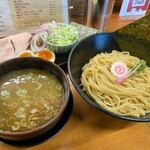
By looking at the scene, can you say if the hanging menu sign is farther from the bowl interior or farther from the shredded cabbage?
the bowl interior

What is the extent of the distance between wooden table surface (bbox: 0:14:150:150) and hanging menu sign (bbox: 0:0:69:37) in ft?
2.34

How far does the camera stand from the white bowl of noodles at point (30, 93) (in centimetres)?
81

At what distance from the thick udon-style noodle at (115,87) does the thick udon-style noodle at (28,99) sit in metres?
0.18

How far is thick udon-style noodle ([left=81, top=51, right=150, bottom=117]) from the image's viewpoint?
91cm

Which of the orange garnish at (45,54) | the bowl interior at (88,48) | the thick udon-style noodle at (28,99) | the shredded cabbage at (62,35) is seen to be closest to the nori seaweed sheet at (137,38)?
the bowl interior at (88,48)

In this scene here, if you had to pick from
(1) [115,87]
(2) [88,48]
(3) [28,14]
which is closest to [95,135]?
(1) [115,87]

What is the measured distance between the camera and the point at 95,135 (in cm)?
90

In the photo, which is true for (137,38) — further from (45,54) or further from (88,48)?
(45,54)

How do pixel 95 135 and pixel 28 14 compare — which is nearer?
pixel 95 135

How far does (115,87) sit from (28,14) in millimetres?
788

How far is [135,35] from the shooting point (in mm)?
1184

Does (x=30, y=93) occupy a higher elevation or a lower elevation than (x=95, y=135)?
higher

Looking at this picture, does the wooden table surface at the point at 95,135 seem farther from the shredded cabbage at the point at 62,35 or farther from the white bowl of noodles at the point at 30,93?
the shredded cabbage at the point at 62,35

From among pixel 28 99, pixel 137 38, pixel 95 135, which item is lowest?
pixel 95 135
